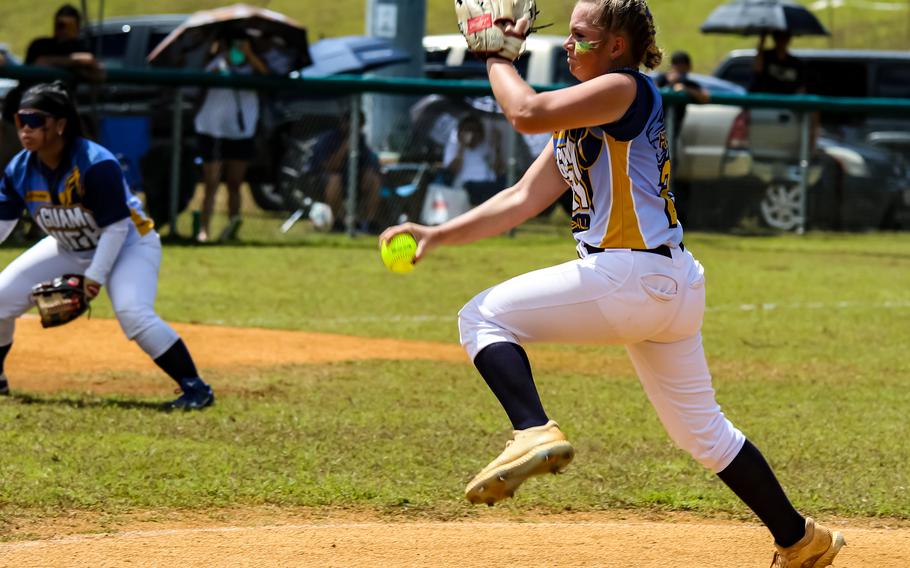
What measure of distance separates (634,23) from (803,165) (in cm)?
1371

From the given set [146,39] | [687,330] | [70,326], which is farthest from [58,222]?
[146,39]

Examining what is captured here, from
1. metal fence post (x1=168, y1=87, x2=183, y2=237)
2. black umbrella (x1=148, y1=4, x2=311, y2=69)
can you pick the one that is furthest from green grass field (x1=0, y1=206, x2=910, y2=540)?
black umbrella (x1=148, y1=4, x2=311, y2=69)

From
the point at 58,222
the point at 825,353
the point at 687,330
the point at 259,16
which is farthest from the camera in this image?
the point at 259,16

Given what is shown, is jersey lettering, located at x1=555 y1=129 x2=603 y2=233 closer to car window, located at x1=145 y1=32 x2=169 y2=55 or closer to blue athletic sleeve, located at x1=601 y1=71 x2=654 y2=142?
blue athletic sleeve, located at x1=601 y1=71 x2=654 y2=142

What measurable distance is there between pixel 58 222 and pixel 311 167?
8.16 meters

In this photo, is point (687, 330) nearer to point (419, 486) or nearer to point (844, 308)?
point (419, 486)

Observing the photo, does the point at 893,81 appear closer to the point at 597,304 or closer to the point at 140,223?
the point at 140,223

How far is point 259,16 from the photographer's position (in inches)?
598

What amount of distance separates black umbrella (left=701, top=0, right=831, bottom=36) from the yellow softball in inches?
619

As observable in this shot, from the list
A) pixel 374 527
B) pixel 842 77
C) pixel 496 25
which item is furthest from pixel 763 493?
pixel 842 77

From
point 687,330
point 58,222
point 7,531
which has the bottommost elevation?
point 7,531

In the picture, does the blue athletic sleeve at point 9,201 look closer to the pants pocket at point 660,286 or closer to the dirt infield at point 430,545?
the dirt infield at point 430,545

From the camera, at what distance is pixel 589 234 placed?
Result: 4.30 meters

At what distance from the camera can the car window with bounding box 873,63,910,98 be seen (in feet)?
68.9
